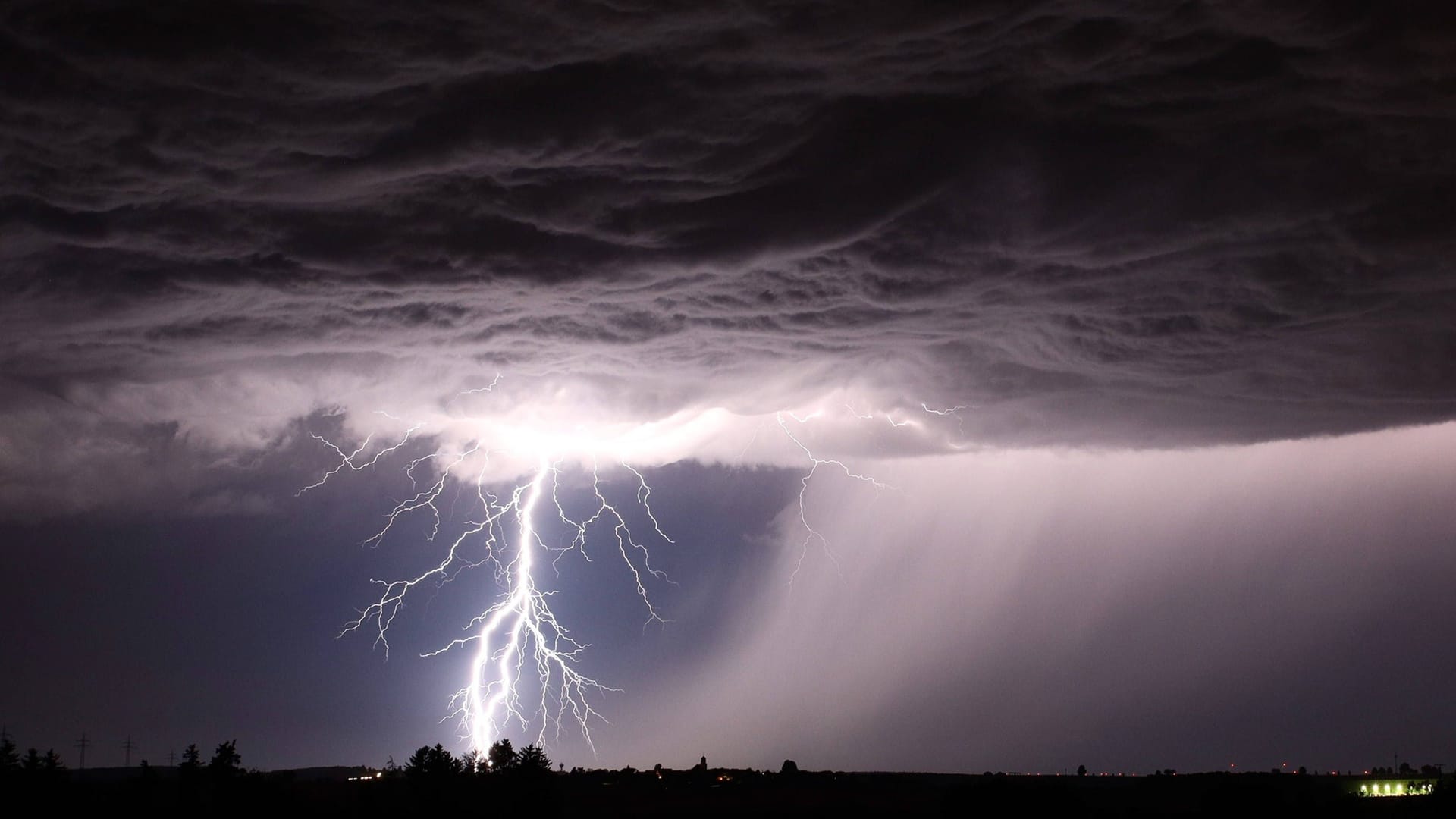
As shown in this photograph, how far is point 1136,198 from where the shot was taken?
27234 millimetres

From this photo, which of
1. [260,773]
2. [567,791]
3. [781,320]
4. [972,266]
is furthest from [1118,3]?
[567,791]

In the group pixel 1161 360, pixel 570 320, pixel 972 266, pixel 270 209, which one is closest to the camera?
pixel 270 209

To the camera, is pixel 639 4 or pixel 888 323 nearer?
pixel 639 4

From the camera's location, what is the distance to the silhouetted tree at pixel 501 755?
42.2m

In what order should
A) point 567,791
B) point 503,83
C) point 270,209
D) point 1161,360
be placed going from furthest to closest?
point 567,791
point 1161,360
point 270,209
point 503,83

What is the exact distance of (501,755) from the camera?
43.6m

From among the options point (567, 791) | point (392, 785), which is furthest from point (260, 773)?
point (567, 791)

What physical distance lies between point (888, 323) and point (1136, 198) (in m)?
10.3

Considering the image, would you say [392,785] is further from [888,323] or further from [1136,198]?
[1136,198]

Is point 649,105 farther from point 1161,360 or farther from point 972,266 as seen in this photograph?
point 1161,360

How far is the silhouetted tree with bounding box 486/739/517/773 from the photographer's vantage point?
42166mm

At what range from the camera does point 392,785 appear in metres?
40.8

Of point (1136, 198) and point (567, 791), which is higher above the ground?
point (1136, 198)

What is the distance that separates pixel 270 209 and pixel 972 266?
16969mm
